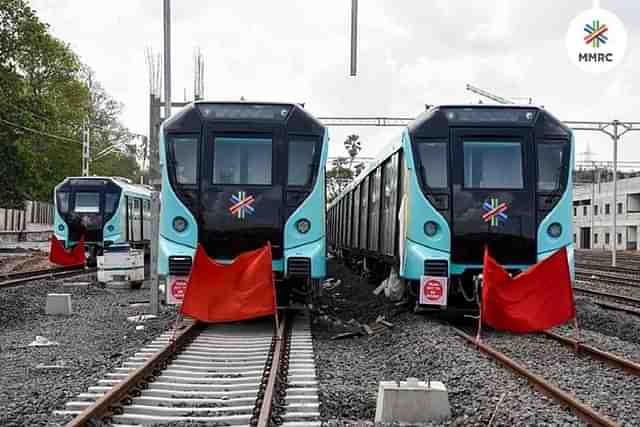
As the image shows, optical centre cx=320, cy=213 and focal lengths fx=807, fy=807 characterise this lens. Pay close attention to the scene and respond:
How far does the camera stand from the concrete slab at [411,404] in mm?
6188

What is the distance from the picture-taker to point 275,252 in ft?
37.5

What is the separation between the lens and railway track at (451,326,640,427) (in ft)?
19.3

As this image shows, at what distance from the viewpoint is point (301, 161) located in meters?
11.6

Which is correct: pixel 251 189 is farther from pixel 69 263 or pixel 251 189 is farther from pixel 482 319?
pixel 69 263

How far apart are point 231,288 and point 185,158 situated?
2175 millimetres

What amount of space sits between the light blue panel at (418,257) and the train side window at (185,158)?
3.25 m

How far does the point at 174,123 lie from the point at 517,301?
5.38 metres

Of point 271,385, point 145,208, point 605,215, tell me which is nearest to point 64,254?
point 145,208

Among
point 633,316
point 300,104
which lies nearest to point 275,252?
point 300,104

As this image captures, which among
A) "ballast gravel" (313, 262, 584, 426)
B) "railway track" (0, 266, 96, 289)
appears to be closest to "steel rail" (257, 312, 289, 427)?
"ballast gravel" (313, 262, 584, 426)

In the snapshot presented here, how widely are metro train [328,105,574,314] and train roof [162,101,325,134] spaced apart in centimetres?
165

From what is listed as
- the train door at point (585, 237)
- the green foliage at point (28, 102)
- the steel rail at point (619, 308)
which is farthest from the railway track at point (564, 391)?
the train door at point (585, 237)

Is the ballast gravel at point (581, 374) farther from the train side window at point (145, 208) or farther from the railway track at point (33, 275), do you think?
the train side window at point (145, 208)

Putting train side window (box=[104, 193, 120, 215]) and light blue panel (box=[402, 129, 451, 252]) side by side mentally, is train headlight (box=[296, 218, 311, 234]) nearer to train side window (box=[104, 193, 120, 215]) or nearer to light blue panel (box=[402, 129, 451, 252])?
light blue panel (box=[402, 129, 451, 252])
